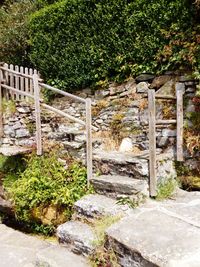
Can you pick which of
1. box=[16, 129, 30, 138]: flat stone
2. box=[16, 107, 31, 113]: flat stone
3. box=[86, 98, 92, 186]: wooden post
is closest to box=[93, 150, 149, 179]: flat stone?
box=[86, 98, 92, 186]: wooden post

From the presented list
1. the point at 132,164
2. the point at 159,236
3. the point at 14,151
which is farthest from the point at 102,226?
the point at 14,151

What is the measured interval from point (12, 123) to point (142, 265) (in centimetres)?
481

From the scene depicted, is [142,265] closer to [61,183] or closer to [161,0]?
[61,183]

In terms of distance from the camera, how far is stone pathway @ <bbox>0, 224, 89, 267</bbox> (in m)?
3.69

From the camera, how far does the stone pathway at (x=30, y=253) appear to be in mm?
3686

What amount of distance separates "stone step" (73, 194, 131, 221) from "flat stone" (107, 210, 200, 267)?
12.1 inches

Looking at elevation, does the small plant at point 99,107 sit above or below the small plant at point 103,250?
above

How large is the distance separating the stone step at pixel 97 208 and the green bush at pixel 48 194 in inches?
14.7

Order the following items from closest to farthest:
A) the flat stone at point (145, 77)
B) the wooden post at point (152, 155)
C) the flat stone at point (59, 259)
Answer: the flat stone at point (59, 259)
the wooden post at point (152, 155)
the flat stone at point (145, 77)

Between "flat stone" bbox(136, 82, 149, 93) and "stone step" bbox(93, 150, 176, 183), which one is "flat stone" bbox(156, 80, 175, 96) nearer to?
"flat stone" bbox(136, 82, 149, 93)

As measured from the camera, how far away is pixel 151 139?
14.4ft

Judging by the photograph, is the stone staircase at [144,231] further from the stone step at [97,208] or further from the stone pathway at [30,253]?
the stone pathway at [30,253]

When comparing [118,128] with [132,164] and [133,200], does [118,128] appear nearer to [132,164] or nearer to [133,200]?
[132,164]

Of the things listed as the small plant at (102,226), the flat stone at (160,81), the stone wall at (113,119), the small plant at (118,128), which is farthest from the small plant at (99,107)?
the small plant at (102,226)
